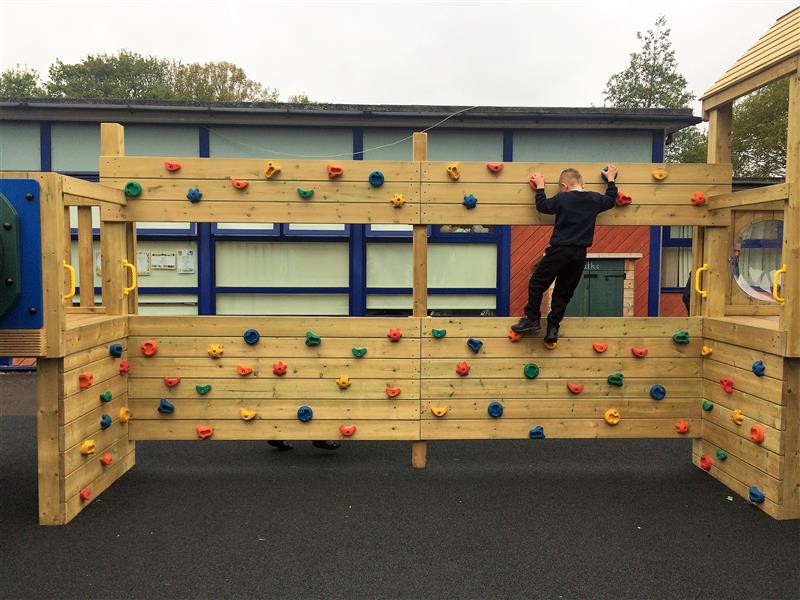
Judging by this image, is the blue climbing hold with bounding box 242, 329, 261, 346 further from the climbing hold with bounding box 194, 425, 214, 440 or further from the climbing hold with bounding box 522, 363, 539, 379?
the climbing hold with bounding box 522, 363, 539, 379

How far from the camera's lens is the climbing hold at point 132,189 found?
546cm

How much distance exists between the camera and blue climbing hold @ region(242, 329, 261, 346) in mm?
5539

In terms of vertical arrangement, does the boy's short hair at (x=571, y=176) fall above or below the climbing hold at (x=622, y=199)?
above

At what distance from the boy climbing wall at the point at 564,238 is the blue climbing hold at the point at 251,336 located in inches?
90.0

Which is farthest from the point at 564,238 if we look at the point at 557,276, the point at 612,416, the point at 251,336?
the point at 251,336

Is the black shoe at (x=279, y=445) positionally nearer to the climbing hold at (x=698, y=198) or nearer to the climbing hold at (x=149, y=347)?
the climbing hold at (x=149, y=347)

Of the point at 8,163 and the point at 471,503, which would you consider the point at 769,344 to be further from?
the point at 8,163

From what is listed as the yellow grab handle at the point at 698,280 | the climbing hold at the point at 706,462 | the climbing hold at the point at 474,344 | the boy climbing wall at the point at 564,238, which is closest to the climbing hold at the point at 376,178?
the boy climbing wall at the point at 564,238

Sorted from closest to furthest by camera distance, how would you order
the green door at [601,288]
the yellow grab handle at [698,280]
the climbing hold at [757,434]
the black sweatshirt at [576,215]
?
the climbing hold at [757,434] < the black sweatshirt at [576,215] < the yellow grab handle at [698,280] < the green door at [601,288]

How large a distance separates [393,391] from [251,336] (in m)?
1.35

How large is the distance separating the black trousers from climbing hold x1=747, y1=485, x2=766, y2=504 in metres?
1.97

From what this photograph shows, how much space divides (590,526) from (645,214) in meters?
2.80

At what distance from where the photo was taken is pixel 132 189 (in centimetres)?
546

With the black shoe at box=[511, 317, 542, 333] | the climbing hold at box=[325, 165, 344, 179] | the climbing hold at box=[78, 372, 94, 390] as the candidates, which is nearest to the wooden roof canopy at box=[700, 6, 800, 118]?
the black shoe at box=[511, 317, 542, 333]
